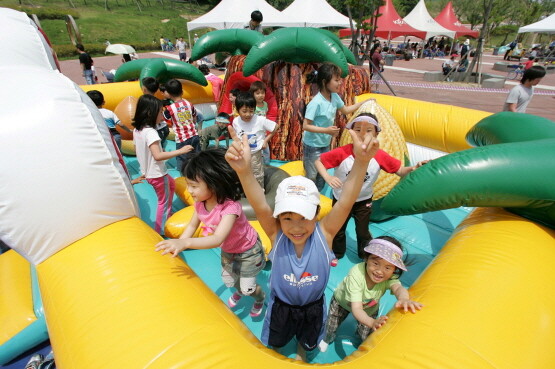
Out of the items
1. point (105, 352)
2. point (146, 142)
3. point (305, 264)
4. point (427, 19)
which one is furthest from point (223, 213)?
point (427, 19)

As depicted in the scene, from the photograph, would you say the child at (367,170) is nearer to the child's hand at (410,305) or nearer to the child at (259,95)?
the child's hand at (410,305)

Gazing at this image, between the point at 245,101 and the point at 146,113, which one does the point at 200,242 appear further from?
the point at 245,101

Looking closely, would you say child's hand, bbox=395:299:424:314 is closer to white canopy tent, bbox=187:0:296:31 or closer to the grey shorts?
the grey shorts

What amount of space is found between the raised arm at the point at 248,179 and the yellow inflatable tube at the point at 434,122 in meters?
3.36

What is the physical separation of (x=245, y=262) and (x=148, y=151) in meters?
1.35

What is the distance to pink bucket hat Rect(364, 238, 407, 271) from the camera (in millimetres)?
1438

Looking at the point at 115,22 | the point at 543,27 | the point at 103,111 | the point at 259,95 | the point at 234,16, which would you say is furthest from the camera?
the point at 115,22

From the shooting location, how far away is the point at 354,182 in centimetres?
125

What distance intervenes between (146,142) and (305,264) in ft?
5.87

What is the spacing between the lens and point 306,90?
4.36 meters

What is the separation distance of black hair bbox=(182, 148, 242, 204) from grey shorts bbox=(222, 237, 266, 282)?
1.37 ft

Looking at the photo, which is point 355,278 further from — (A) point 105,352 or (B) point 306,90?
(B) point 306,90

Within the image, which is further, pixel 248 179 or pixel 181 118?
pixel 181 118

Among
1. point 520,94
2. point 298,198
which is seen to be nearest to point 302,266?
point 298,198
